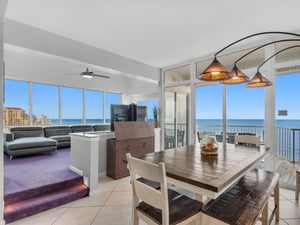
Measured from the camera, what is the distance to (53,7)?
235cm

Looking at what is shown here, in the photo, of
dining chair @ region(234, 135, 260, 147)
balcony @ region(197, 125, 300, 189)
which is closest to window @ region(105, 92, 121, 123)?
balcony @ region(197, 125, 300, 189)

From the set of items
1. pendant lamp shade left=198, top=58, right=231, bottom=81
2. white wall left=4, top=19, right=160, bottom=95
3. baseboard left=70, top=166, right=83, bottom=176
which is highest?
white wall left=4, top=19, right=160, bottom=95

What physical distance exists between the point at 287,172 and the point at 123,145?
3.40 meters

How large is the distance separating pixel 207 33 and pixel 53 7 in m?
2.46

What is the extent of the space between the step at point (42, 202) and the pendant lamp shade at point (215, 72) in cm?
252

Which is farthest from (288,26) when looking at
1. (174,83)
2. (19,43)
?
(19,43)

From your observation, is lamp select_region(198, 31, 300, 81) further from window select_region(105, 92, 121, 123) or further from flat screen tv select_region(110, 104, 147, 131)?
window select_region(105, 92, 121, 123)

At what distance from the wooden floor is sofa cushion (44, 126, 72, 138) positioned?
6.36m

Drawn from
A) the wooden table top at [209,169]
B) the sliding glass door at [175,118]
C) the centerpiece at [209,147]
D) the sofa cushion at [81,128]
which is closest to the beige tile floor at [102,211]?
the wooden table top at [209,169]

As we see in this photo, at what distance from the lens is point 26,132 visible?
538 cm

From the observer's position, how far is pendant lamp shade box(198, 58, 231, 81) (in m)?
1.86

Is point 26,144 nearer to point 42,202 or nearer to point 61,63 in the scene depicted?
point 42,202

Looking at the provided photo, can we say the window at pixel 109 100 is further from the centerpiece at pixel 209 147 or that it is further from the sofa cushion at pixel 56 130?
the centerpiece at pixel 209 147

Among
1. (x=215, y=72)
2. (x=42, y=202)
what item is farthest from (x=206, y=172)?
(x=42, y=202)
